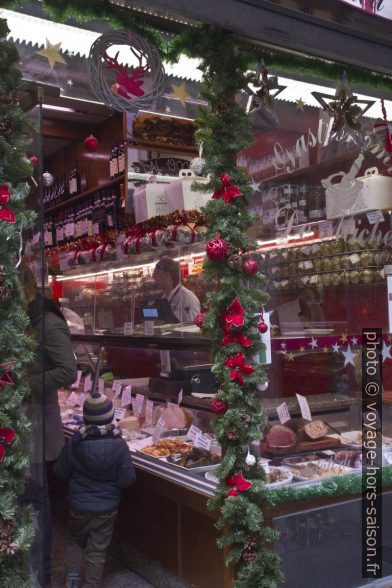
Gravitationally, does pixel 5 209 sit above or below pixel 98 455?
above

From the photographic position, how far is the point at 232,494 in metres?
3.42

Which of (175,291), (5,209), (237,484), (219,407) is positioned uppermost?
(5,209)

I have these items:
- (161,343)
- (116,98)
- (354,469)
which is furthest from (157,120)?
(354,469)

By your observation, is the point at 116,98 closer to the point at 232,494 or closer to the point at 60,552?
the point at 232,494

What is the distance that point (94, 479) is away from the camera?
4.27 meters

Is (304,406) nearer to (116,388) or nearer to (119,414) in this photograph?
(119,414)

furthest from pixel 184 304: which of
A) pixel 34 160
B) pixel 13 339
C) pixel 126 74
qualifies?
pixel 13 339

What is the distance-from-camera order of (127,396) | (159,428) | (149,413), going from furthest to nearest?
(127,396)
(149,413)
(159,428)

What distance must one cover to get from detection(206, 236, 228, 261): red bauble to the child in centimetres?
142

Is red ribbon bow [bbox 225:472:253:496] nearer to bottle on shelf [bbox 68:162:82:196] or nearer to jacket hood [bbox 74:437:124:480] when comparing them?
jacket hood [bbox 74:437:124:480]

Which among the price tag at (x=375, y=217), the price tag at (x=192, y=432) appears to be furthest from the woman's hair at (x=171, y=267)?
the price tag at (x=375, y=217)

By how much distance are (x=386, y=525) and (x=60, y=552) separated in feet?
7.96

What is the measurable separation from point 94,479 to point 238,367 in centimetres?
142

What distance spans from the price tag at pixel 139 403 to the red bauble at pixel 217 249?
227cm
